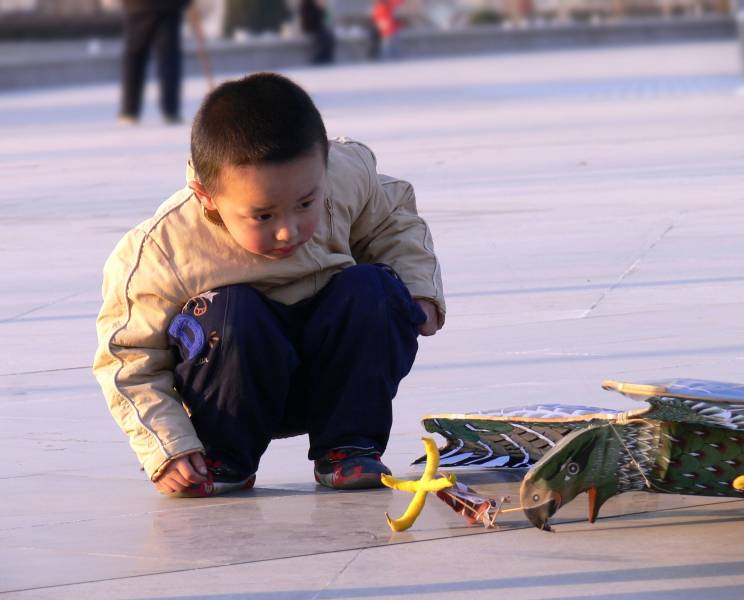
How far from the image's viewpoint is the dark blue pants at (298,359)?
10.3 ft

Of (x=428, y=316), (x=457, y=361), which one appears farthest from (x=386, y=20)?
(x=428, y=316)

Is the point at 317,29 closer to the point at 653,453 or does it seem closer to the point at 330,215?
the point at 330,215

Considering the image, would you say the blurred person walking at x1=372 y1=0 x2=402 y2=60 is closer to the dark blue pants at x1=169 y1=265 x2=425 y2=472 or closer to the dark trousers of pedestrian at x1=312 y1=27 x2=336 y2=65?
the dark trousers of pedestrian at x1=312 y1=27 x2=336 y2=65

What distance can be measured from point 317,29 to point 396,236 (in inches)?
908

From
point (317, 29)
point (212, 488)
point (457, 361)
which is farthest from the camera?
point (317, 29)

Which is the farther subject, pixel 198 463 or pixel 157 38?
pixel 157 38

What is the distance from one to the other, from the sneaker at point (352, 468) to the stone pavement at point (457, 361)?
0.03m

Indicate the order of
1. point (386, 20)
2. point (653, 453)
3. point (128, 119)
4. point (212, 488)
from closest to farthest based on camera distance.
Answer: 1. point (653, 453)
2. point (212, 488)
3. point (128, 119)
4. point (386, 20)

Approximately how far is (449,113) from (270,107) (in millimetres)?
10673

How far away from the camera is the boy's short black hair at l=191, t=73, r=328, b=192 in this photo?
300 cm

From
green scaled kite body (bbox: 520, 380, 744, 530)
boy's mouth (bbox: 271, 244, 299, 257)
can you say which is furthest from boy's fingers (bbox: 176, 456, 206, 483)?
green scaled kite body (bbox: 520, 380, 744, 530)

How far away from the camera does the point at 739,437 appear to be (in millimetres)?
2781

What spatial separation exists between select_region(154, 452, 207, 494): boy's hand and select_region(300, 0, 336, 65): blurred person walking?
23095 mm

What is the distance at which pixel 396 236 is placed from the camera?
345 cm
